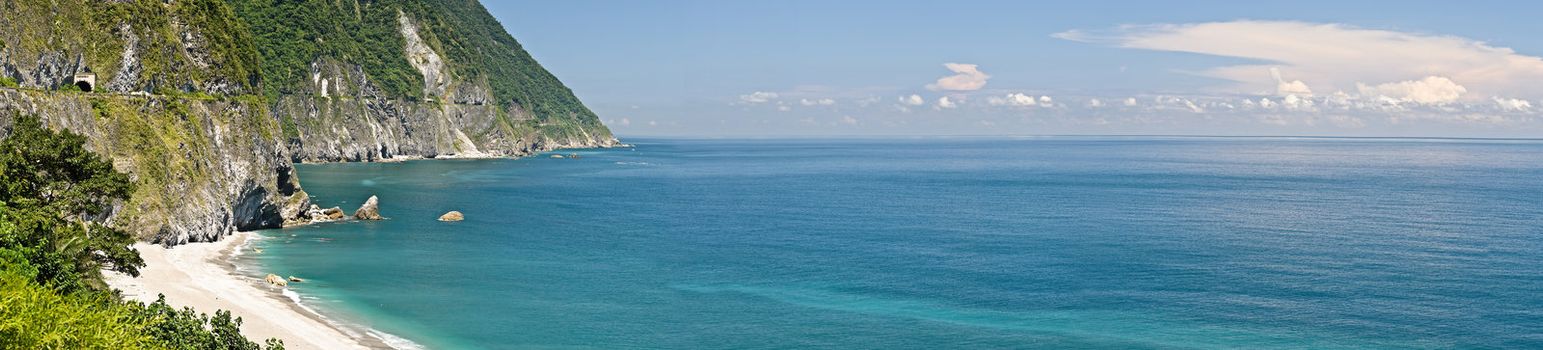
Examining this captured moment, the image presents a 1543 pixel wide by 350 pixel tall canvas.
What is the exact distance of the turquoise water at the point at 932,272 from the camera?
59.9 metres

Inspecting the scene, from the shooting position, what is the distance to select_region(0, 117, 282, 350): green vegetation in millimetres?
33125

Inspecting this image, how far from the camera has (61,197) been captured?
6041cm

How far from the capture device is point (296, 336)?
55.3m

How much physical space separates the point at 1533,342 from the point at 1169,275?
23.2 m

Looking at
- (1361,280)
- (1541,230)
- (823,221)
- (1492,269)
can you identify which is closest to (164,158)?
(823,221)

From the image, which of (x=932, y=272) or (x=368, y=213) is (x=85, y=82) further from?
(x=932, y=272)

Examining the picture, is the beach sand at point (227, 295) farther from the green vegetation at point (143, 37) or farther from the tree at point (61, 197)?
the green vegetation at point (143, 37)

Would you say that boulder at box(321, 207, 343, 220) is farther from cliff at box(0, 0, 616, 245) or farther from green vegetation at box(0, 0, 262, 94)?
green vegetation at box(0, 0, 262, 94)

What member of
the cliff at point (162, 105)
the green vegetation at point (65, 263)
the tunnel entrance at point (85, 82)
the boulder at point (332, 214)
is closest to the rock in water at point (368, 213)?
the boulder at point (332, 214)

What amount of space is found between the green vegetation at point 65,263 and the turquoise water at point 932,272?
12418 millimetres

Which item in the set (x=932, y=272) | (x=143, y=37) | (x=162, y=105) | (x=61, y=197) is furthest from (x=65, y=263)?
(x=143, y=37)

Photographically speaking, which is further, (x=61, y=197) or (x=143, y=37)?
(x=143, y=37)

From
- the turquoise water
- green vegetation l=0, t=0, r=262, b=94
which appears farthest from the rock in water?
green vegetation l=0, t=0, r=262, b=94

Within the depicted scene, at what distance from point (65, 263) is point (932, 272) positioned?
5160 centimetres
